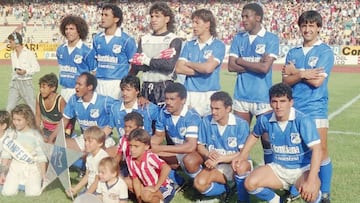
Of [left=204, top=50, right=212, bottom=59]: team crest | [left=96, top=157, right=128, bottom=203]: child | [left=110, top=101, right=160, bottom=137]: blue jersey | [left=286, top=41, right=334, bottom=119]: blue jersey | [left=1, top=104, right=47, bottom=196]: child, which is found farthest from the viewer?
[left=204, top=50, right=212, bottom=59]: team crest

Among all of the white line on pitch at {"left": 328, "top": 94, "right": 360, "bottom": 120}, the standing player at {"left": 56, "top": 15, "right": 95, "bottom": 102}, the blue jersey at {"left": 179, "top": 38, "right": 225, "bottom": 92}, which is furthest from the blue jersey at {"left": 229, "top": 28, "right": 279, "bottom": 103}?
the white line on pitch at {"left": 328, "top": 94, "right": 360, "bottom": 120}

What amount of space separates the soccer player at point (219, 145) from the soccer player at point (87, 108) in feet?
4.55

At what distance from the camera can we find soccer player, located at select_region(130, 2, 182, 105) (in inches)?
256

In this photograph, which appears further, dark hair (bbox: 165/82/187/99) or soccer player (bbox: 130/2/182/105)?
soccer player (bbox: 130/2/182/105)

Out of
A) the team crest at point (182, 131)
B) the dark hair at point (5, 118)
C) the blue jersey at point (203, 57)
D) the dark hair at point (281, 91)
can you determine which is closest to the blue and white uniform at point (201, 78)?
the blue jersey at point (203, 57)

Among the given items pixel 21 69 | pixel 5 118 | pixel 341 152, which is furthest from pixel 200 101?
pixel 21 69

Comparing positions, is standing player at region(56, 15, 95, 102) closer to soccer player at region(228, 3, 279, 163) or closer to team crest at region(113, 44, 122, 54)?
team crest at region(113, 44, 122, 54)

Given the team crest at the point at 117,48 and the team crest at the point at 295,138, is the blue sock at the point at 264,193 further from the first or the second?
the team crest at the point at 117,48

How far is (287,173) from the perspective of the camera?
17.7 feet

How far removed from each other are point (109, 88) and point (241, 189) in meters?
2.55

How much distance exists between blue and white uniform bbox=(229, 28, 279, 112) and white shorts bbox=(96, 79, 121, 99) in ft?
5.47

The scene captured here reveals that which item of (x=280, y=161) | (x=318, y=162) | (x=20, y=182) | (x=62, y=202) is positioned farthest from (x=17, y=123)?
(x=318, y=162)

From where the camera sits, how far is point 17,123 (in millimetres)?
6148

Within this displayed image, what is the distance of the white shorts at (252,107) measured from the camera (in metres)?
6.55
